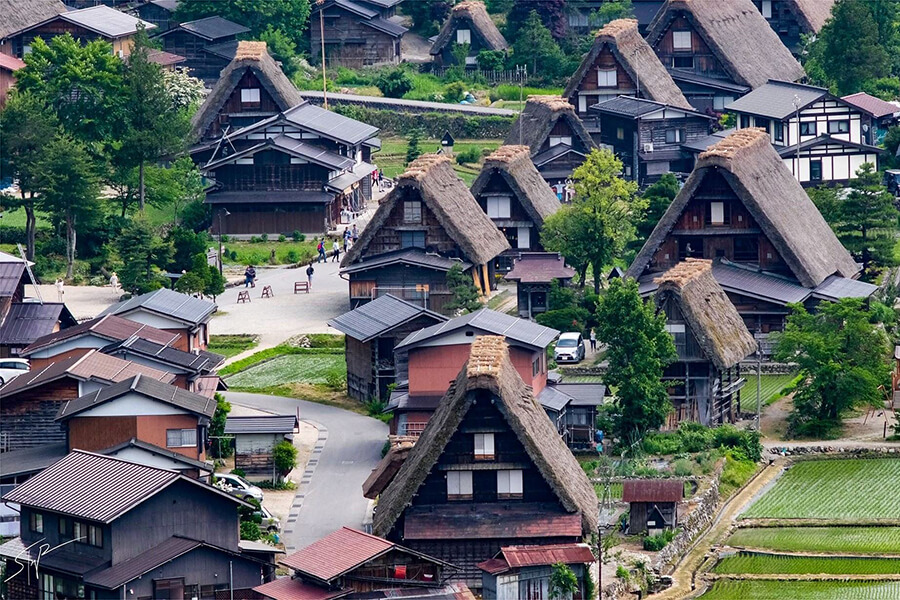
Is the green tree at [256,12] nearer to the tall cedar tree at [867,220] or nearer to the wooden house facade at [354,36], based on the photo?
the wooden house facade at [354,36]

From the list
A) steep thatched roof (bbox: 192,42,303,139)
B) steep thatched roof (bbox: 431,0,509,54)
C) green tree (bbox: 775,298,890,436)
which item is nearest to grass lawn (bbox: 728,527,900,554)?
green tree (bbox: 775,298,890,436)

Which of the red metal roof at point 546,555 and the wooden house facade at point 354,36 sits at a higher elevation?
the wooden house facade at point 354,36

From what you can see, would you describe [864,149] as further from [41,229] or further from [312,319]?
[41,229]

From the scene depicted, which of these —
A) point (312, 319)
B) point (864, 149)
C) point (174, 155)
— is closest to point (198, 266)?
point (312, 319)

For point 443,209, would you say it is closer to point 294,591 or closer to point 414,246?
point 414,246

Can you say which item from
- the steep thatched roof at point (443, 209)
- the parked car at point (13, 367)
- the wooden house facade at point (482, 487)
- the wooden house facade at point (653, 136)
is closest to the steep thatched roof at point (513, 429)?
the wooden house facade at point (482, 487)
